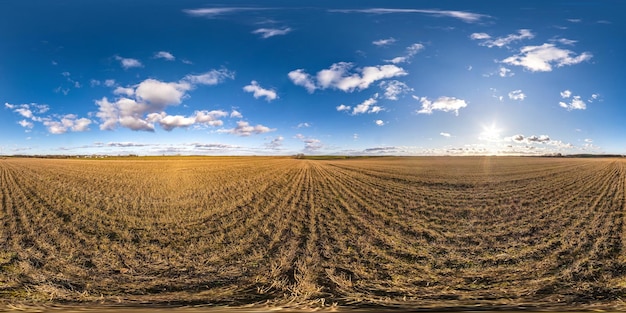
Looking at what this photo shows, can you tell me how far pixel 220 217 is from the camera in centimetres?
1062

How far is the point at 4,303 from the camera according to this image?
13.8ft

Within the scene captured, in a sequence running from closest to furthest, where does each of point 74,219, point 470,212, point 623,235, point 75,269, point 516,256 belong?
1. point 75,269
2. point 516,256
3. point 623,235
4. point 74,219
5. point 470,212

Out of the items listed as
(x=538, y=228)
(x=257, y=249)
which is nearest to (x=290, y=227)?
(x=257, y=249)

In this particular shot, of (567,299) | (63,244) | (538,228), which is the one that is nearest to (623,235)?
(538,228)

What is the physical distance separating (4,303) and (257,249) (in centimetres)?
399

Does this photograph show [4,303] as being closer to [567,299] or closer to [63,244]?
[63,244]

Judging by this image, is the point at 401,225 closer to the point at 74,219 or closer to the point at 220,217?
the point at 220,217

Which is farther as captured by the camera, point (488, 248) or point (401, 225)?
point (401, 225)

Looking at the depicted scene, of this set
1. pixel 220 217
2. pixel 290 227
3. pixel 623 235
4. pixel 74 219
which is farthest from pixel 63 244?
pixel 623 235

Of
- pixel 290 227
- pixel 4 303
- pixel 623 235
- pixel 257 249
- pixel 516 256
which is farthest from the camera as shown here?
pixel 290 227

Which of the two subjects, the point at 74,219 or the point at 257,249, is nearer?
the point at 257,249

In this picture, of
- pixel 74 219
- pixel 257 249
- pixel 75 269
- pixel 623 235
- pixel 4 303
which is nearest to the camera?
pixel 4 303

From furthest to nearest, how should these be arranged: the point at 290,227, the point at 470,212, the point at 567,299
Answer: the point at 470,212, the point at 290,227, the point at 567,299

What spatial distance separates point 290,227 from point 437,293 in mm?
5072
